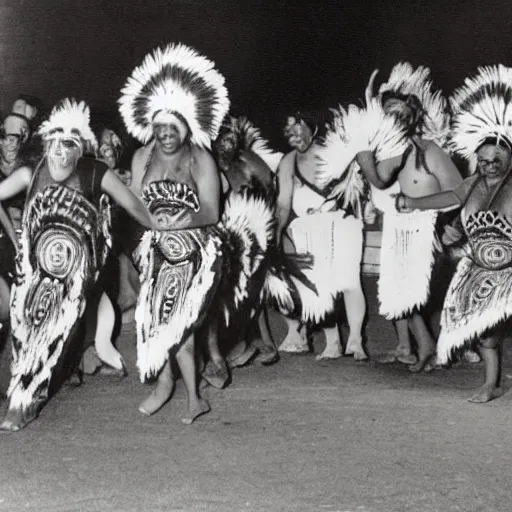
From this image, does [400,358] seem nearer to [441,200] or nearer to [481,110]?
[441,200]

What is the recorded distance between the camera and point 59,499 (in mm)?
4062

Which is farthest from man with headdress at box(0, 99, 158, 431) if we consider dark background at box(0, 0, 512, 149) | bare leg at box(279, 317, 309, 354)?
bare leg at box(279, 317, 309, 354)

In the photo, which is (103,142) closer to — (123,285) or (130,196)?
(130,196)

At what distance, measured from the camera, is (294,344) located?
250 inches

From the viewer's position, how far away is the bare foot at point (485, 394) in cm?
541

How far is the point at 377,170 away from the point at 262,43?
1.14m

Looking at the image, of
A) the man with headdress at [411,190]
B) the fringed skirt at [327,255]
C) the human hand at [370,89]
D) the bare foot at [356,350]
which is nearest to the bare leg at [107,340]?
the fringed skirt at [327,255]

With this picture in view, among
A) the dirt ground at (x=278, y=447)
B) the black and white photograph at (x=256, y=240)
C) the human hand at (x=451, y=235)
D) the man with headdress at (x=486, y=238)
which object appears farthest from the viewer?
the human hand at (x=451, y=235)

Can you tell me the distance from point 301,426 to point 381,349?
1448mm

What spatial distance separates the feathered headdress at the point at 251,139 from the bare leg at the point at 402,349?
1335mm

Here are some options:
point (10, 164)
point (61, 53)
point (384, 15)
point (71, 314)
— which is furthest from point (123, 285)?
point (384, 15)

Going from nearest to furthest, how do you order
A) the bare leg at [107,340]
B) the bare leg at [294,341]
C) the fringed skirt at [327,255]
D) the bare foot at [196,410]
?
the bare foot at [196,410]
the bare leg at [107,340]
the fringed skirt at [327,255]
the bare leg at [294,341]

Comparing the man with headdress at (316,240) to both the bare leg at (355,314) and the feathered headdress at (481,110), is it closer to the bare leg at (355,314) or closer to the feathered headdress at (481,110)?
the bare leg at (355,314)

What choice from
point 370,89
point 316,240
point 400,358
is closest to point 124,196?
point 316,240
